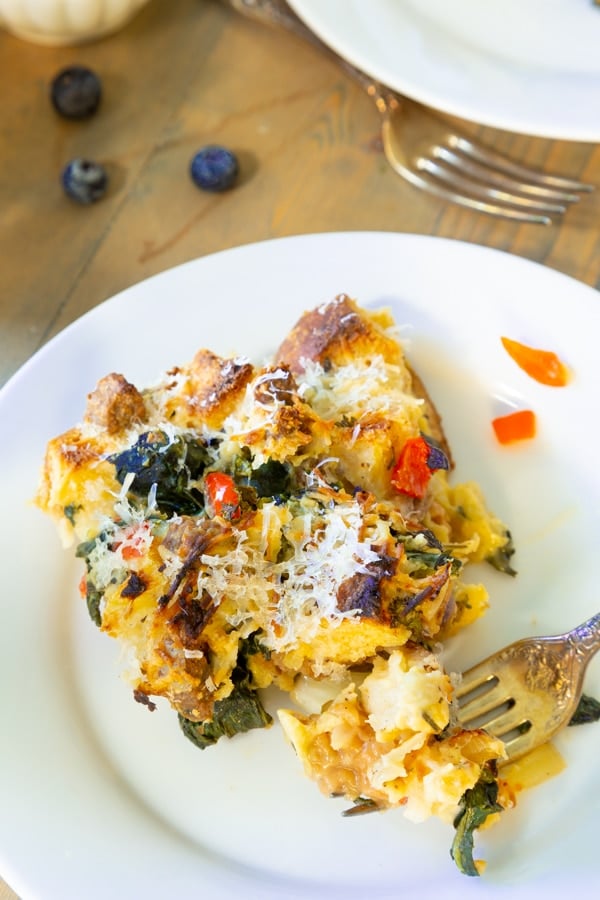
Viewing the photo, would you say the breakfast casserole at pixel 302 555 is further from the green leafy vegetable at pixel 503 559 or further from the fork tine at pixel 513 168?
the fork tine at pixel 513 168

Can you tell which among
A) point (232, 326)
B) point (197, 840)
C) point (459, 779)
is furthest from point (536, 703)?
point (232, 326)

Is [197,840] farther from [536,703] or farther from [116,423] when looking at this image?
[116,423]

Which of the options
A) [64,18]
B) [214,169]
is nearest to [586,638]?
[214,169]

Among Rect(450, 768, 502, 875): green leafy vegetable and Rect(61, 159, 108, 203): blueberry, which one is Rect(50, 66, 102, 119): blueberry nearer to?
Rect(61, 159, 108, 203): blueberry

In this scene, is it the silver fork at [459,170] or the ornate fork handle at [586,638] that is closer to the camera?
the ornate fork handle at [586,638]

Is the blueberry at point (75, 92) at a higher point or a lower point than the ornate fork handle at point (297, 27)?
lower

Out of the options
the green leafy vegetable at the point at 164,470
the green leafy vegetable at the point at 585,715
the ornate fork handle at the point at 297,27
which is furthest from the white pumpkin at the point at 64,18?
the green leafy vegetable at the point at 585,715

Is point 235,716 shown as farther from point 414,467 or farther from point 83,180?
point 83,180
